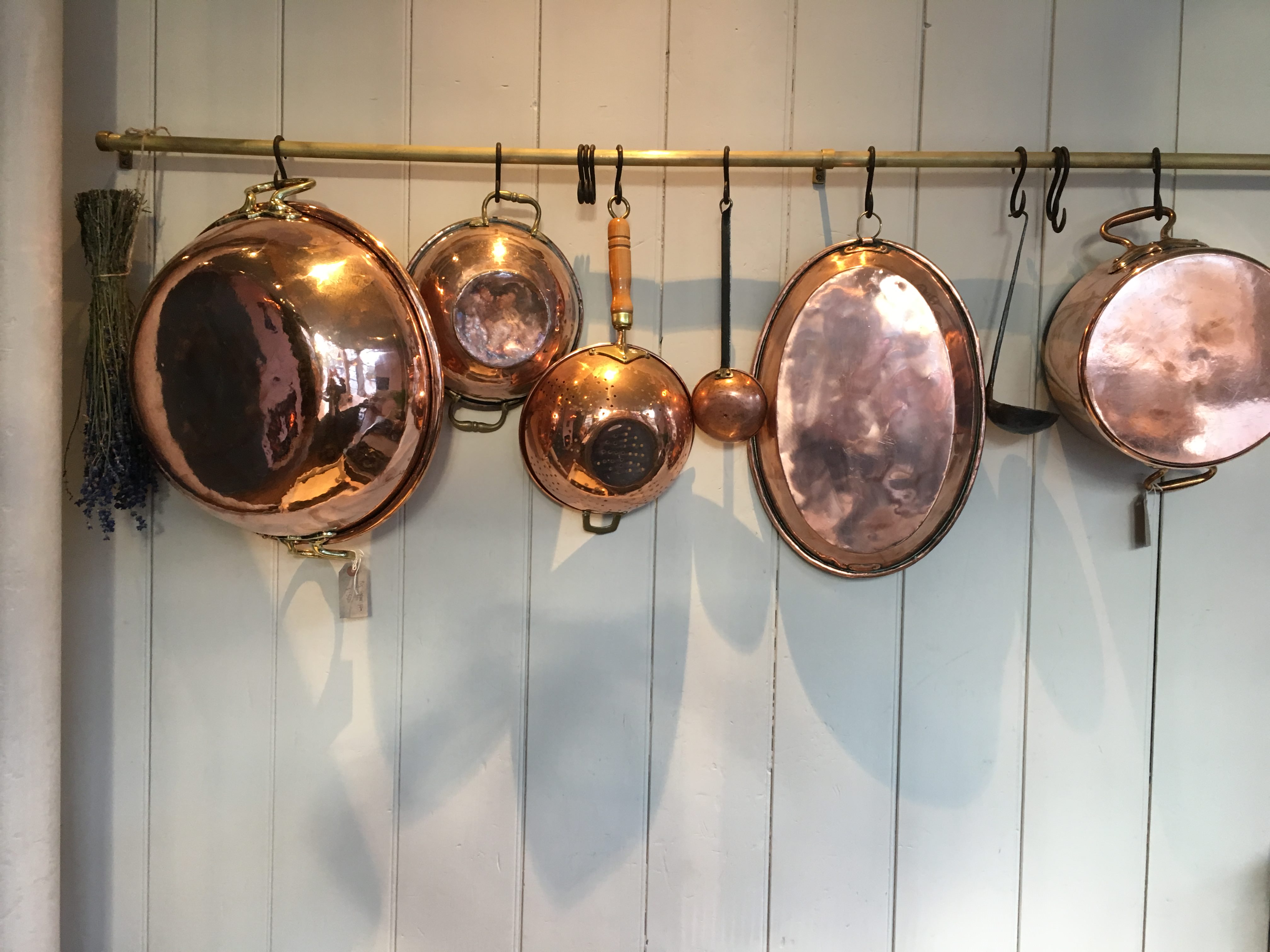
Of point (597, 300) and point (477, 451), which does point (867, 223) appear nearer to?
point (597, 300)

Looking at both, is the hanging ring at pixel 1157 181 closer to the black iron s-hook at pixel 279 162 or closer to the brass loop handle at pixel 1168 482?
the brass loop handle at pixel 1168 482

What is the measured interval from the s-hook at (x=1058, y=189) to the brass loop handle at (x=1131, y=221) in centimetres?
5

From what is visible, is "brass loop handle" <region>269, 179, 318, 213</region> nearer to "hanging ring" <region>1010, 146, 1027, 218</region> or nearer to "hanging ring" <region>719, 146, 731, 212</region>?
"hanging ring" <region>719, 146, 731, 212</region>

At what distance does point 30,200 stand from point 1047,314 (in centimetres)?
122

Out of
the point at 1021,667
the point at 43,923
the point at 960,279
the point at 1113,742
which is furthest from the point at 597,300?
the point at 43,923

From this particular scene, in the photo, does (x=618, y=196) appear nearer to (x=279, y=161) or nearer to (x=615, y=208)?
(x=615, y=208)

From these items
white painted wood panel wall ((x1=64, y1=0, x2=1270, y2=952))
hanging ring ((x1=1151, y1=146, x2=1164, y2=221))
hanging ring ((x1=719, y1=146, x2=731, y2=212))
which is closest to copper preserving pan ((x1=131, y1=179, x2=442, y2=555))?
white painted wood panel wall ((x1=64, y1=0, x2=1270, y2=952))

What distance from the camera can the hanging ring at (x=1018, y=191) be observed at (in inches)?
29.5

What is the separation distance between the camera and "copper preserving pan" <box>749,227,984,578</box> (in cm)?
78

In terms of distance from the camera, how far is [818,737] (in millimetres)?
833

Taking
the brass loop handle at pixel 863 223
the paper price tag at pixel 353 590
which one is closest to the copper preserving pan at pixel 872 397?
the brass loop handle at pixel 863 223

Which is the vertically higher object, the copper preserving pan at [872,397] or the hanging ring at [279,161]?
the hanging ring at [279,161]

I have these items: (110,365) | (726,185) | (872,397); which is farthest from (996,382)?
(110,365)

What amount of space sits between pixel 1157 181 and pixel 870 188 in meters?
0.34
